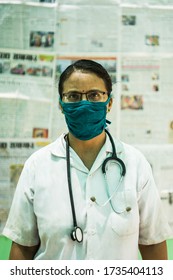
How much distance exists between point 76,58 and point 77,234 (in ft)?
1.80

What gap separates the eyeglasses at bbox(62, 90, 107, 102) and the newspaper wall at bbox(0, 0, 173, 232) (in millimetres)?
260

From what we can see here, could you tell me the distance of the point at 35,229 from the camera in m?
0.71

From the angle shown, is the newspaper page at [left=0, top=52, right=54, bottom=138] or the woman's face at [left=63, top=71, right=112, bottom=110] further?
the newspaper page at [left=0, top=52, right=54, bottom=138]

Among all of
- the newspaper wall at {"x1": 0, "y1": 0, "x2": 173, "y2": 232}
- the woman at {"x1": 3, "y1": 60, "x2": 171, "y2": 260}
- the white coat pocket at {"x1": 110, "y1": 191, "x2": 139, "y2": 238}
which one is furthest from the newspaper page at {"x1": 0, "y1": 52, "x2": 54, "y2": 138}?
the white coat pocket at {"x1": 110, "y1": 191, "x2": 139, "y2": 238}

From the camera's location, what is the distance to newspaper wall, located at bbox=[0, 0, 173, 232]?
0.95 m

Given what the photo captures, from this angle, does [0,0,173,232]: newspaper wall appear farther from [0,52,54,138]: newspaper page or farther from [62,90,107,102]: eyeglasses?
[62,90,107,102]: eyeglasses

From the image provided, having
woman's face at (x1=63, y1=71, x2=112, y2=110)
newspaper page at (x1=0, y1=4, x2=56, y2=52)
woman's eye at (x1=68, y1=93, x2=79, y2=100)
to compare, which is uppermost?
newspaper page at (x1=0, y1=4, x2=56, y2=52)

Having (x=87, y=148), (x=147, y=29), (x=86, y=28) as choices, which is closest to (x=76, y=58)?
(x=86, y=28)

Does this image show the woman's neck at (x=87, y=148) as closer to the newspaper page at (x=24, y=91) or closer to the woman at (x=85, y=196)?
the woman at (x=85, y=196)

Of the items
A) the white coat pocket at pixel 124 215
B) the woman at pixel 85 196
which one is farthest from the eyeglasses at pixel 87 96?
the white coat pocket at pixel 124 215

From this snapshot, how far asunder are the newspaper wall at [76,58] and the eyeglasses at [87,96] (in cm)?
26

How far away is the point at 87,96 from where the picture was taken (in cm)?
70

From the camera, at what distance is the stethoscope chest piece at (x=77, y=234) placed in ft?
2.14
